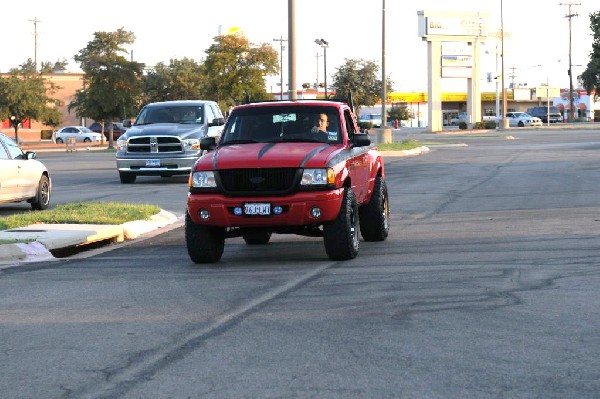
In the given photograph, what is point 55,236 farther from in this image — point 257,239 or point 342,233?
point 342,233

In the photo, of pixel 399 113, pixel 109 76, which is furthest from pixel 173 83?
pixel 399 113

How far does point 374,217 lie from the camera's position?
13484 millimetres

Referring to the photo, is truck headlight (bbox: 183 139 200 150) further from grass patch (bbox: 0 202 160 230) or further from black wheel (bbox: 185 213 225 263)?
black wheel (bbox: 185 213 225 263)

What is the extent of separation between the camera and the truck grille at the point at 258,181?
11250 millimetres

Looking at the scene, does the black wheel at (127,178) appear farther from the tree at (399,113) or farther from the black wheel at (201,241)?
the tree at (399,113)

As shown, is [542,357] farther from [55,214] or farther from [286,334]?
[55,214]

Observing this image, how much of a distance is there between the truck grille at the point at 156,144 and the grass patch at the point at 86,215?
816cm

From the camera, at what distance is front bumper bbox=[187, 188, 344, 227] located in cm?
1116

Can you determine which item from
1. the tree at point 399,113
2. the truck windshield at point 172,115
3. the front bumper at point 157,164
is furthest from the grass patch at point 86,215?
the tree at point 399,113

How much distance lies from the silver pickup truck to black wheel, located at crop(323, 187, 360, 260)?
14.3 m

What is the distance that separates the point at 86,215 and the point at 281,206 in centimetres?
575

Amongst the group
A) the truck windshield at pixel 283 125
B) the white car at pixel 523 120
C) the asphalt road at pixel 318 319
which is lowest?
the asphalt road at pixel 318 319

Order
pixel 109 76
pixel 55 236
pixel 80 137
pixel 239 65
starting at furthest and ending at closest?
pixel 80 137, pixel 239 65, pixel 109 76, pixel 55 236

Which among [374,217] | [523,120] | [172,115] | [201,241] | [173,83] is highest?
[173,83]
